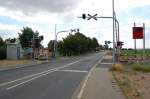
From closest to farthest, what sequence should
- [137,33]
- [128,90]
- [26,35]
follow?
[128,90]
[137,33]
[26,35]

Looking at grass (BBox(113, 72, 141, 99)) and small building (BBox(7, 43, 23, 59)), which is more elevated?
small building (BBox(7, 43, 23, 59))

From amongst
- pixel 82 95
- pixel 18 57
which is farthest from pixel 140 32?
pixel 18 57

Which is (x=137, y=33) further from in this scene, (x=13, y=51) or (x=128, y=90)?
(x=13, y=51)

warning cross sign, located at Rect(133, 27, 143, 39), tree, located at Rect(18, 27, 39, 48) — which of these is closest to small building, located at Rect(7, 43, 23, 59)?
tree, located at Rect(18, 27, 39, 48)

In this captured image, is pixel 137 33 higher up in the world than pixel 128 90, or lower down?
higher up

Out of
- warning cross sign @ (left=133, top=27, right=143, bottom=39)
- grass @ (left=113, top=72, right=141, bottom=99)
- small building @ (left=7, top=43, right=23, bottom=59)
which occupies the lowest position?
grass @ (left=113, top=72, right=141, bottom=99)

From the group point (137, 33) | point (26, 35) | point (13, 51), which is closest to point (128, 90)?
point (137, 33)

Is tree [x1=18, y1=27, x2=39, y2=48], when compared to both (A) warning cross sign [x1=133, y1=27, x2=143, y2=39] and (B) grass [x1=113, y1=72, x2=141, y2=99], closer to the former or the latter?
(A) warning cross sign [x1=133, y1=27, x2=143, y2=39]

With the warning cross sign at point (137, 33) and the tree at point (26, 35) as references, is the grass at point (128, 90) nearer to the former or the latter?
the warning cross sign at point (137, 33)

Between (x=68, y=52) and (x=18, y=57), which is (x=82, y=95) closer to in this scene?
(x=18, y=57)

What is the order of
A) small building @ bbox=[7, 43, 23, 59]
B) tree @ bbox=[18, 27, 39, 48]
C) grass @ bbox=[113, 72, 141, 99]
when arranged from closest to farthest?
grass @ bbox=[113, 72, 141, 99]
small building @ bbox=[7, 43, 23, 59]
tree @ bbox=[18, 27, 39, 48]

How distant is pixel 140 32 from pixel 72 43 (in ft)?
284

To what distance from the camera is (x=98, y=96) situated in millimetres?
16109

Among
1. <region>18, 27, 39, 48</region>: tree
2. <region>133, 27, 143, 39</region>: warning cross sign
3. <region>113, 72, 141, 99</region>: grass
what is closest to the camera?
<region>113, 72, 141, 99</region>: grass
